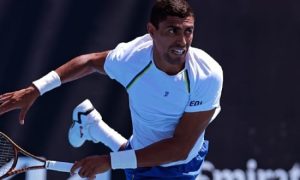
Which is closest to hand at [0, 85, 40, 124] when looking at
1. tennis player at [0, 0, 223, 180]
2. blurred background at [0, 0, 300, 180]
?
tennis player at [0, 0, 223, 180]

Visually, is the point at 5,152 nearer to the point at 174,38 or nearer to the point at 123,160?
the point at 123,160

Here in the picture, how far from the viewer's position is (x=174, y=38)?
13.1 ft

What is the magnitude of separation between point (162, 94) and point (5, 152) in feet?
3.41

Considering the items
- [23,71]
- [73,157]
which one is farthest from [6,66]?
[73,157]

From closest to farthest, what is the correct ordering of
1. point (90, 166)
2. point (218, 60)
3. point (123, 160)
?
point (90, 166) < point (123, 160) < point (218, 60)

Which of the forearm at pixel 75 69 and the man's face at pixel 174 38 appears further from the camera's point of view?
the forearm at pixel 75 69

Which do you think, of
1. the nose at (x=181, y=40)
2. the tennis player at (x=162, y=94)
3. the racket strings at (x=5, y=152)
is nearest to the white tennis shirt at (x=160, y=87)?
the tennis player at (x=162, y=94)

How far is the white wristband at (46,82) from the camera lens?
4.32m

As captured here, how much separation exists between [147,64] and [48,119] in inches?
55.9

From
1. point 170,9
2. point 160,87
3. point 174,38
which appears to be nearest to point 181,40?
point 174,38

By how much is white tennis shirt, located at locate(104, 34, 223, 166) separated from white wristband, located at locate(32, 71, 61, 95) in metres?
0.26

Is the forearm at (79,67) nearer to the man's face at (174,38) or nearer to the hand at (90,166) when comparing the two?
the man's face at (174,38)

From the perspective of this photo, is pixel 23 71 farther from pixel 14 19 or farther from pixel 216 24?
pixel 216 24

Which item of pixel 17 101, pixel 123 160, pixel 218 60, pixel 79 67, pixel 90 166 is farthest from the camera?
pixel 218 60
